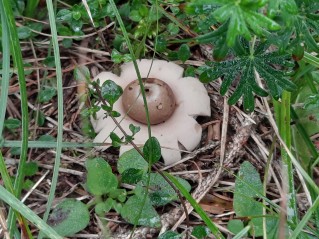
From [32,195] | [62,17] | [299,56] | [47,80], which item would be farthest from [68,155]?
[299,56]

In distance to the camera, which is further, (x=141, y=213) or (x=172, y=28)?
(x=172, y=28)

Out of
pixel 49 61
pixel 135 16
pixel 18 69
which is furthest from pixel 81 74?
pixel 18 69

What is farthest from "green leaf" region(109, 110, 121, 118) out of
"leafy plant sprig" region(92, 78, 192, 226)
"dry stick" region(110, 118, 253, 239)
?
"dry stick" region(110, 118, 253, 239)

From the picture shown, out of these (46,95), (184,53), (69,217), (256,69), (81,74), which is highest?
(256,69)

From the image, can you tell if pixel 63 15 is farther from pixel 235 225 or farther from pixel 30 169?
pixel 235 225

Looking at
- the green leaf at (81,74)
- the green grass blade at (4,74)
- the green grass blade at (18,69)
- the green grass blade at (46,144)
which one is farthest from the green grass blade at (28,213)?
the green leaf at (81,74)

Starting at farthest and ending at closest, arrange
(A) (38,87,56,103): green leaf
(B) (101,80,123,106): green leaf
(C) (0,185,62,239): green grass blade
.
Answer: (A) (38,87,56,103): green leaf → (B) (101,80,123,106): green leaf → (C) (0,185,62,239): green grass blade

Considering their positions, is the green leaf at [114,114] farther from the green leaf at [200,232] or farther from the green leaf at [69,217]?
the green leaf at [200,232]

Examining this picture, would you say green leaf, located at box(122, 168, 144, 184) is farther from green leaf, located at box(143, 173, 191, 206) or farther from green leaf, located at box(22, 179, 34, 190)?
green leaf, located at box(22, 179, 34, 190)
